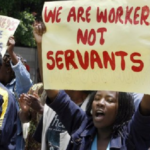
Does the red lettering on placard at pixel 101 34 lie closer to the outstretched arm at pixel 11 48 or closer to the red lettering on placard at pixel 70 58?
the red lettering on placard at pixel 70 58

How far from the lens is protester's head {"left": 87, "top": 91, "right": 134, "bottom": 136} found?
257 centimetres

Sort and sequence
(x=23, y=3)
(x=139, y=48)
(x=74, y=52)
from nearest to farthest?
(x=139, y=48)
(x=74, y=52)
(x=23, y=3)

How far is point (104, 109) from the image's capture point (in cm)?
258

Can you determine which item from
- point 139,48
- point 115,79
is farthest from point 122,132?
point 139,48

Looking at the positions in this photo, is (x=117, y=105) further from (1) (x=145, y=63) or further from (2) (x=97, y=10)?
(2) (x=97, y=10)

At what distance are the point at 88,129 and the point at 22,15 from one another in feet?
34.4

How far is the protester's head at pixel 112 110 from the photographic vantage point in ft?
8.42

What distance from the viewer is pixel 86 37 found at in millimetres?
2465

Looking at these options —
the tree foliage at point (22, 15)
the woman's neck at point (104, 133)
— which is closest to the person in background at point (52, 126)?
the woman's neck at point (104, 133)

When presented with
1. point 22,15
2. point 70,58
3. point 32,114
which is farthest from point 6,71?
point 22,15

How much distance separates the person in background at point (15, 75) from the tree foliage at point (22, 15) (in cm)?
738

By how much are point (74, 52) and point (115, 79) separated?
0.95ft

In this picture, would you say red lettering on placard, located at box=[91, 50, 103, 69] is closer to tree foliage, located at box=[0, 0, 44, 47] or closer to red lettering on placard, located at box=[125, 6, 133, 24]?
red lettering on placard, located at box=[125, 6, 133, 24]

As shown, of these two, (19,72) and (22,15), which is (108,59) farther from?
(22,15)
